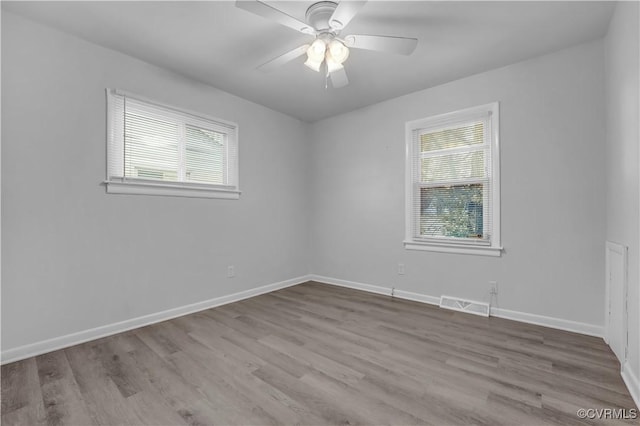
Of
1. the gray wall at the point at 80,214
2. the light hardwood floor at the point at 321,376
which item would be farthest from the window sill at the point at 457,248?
the gray wall at the point at 80,214

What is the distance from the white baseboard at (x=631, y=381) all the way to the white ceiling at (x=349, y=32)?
2.51 meters

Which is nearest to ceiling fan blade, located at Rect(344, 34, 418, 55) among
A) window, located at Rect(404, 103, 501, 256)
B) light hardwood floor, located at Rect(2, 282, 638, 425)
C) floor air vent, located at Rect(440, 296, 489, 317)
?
window, located at Rect(404, 103, 501, 256)

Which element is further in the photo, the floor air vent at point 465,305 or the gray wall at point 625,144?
the floor air vent at point 465,305

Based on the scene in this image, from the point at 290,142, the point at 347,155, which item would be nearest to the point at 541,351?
the point at 347,155

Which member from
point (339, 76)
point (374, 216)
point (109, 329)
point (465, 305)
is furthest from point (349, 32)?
point (109, 329)

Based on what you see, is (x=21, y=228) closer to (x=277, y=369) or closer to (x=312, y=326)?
(x=277, y=369)

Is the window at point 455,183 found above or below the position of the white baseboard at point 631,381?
above

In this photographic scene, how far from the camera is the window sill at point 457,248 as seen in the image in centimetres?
303

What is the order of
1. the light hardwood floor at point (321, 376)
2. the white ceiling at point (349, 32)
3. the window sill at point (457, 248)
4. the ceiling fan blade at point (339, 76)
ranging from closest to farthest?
the light hardwood floor at point (321, 376), the white ceiling at point (349, 32), the ceiling fan blade at point (339, 76), the window sill at point (457, 248)

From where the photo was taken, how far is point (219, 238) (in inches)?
136

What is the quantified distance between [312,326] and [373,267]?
151 cm

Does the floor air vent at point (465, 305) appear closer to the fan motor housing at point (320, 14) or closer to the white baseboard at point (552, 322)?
the white baseboard at point (552, 322)

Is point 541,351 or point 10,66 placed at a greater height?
point 10,66

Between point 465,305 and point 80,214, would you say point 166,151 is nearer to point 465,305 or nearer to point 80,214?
point 80,214
